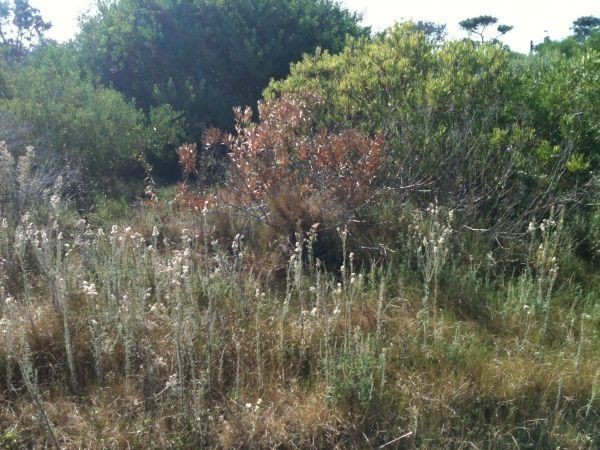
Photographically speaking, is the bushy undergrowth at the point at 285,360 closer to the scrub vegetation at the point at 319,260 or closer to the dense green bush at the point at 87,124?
the scrub vegetation at the point at 319,260

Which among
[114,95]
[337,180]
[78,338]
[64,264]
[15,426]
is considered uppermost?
[114,95]

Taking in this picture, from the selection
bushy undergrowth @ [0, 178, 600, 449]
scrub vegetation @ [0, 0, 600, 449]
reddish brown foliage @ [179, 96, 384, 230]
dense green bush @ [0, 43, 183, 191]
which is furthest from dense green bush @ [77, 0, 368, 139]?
bushy undergrowth @ [0, 178, 600, 449]

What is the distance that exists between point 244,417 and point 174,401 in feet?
1.29

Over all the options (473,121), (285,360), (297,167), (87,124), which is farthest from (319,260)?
(87,124)

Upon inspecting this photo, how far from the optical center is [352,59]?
6.89 meters

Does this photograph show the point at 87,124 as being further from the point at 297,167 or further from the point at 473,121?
the point at 473,121

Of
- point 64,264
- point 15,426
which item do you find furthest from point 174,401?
point 64,264

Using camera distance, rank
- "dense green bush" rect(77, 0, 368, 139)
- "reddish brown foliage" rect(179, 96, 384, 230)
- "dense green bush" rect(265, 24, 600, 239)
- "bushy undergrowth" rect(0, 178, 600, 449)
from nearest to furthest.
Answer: "bushy undergrowth" rect(0, 178, 600, 449) → "reddish brown foliage" rect(179, 96, 384, 230) → "dense green bush" rect(265, 24, 600, 239) → "dense green bush" rect(77, 0, 368, 139)

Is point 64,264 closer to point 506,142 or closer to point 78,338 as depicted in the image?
point 78,338

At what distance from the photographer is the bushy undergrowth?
3.50m

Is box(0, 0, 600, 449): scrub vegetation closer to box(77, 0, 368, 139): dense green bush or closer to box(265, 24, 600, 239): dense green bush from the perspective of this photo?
box(265, 24, 600, 239): dense green bush

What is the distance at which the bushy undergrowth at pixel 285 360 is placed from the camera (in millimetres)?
3496

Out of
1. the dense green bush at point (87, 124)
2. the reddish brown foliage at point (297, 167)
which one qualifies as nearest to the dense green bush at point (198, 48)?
the dense green bush at point (87, 124)

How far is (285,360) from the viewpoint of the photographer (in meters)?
4.00
